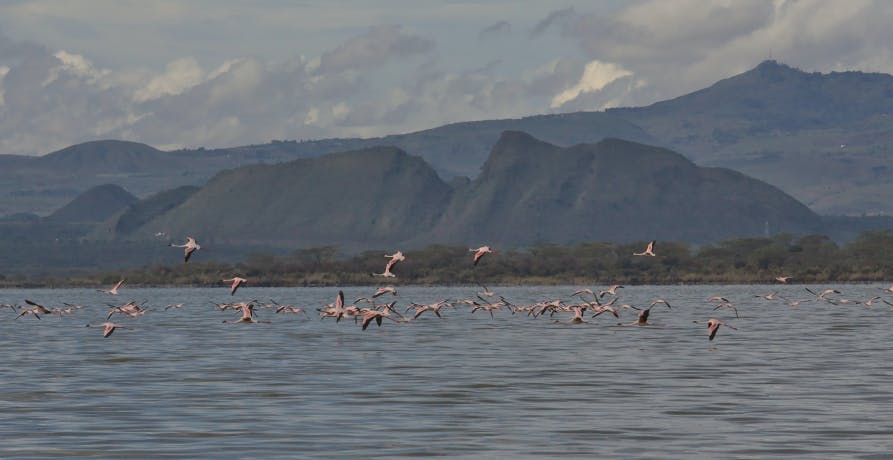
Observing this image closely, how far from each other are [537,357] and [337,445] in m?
30.4

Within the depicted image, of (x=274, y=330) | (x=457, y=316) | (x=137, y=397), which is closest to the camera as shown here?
(x=137, y=397)

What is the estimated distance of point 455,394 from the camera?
50.7m

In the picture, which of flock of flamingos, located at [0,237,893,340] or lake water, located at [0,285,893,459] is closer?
lake water, located at [0,285,893,459]

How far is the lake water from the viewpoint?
38344 millimetres

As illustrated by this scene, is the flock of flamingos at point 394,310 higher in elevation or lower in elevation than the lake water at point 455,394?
higher

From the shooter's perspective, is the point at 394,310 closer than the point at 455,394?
No

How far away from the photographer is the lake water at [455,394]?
126ft

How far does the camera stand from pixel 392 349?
244ft

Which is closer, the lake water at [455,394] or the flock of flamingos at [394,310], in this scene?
the lake water at [455,394]

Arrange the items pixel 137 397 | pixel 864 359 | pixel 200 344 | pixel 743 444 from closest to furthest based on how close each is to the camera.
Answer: pixel 743 444 → pixel 137 397 → pixel 864 359 → pixel 200 344

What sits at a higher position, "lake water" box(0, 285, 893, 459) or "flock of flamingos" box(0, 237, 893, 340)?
"flock of flamingos" box(0, 237, 893, 340)

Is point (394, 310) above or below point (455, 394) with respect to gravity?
above

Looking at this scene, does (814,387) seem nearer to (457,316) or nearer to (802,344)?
(802,344)

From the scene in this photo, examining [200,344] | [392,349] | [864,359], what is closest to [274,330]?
[200,344]
